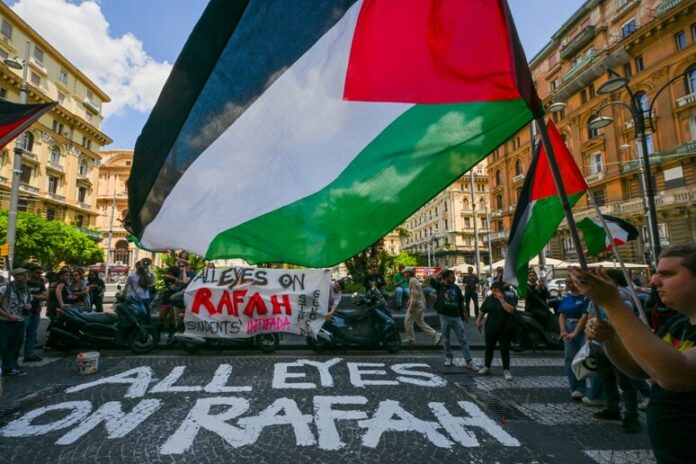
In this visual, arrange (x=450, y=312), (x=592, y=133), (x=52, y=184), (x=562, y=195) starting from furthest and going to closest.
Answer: (x=52, y=184) → (x=592, y=133) → (x=450, y=312) → (x=562, y=195)

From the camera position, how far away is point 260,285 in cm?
795

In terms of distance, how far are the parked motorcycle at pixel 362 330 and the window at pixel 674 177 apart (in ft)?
102

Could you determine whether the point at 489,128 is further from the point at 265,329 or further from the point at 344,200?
the point at 265,329

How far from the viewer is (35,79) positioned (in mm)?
42156

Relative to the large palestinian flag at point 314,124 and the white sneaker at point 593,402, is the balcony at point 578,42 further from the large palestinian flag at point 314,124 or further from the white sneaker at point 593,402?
the large palestinian flag at point 314,124

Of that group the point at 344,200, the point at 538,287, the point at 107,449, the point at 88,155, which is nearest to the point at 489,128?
the point at 344,200

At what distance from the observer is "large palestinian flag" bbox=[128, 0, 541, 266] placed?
2186mm

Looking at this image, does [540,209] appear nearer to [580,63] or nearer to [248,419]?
[248,419]

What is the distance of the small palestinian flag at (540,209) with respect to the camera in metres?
3.73

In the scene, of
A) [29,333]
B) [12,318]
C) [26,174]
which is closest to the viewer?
[12,318]

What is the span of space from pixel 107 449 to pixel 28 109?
15.3 ft

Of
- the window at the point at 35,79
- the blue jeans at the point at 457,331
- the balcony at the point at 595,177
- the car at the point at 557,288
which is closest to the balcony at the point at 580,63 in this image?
the balcony at the point at 595,177

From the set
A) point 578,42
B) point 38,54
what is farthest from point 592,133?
point 38,54

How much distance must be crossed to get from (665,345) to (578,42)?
45.0 meters
